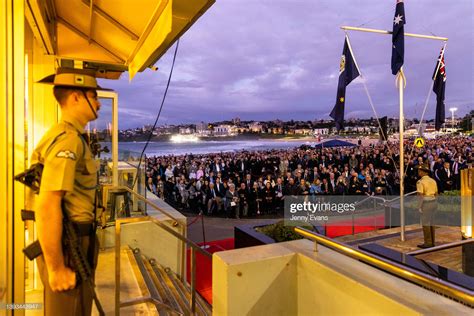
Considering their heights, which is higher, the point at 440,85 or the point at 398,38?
the point at 398,38

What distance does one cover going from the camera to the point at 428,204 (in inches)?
280

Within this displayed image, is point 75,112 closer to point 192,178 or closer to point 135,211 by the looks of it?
point 135,211

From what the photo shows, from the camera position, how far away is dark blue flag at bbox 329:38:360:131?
26.2ft

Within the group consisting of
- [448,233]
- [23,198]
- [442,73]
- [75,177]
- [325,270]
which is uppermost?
[442,73]

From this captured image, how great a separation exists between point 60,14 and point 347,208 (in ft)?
29.4

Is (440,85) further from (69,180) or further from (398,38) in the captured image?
(69,180)

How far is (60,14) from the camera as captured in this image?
3.71 meters

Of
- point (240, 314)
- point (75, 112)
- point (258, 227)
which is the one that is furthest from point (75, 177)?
point (258, 227)

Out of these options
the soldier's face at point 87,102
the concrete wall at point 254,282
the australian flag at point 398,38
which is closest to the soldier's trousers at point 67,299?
the soldier's face at point 87,102

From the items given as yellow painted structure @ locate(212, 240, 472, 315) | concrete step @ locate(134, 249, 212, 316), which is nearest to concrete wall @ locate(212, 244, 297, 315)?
yellow painted structure @ locate(212, 240, 472, 315)

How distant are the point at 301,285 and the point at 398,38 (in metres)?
6.97

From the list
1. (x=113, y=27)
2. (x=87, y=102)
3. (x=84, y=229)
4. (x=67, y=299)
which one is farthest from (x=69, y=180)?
(x=113, y=27)

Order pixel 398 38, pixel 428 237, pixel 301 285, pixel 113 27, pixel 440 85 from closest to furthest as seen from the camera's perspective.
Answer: pixel 301 285, pixel 113 27, pixel 428 237, pixel 398 38, pixel 440 85

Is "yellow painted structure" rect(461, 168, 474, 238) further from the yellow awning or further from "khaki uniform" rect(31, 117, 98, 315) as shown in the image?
"khaki uniform" rect(31, 117, 98, 315)
